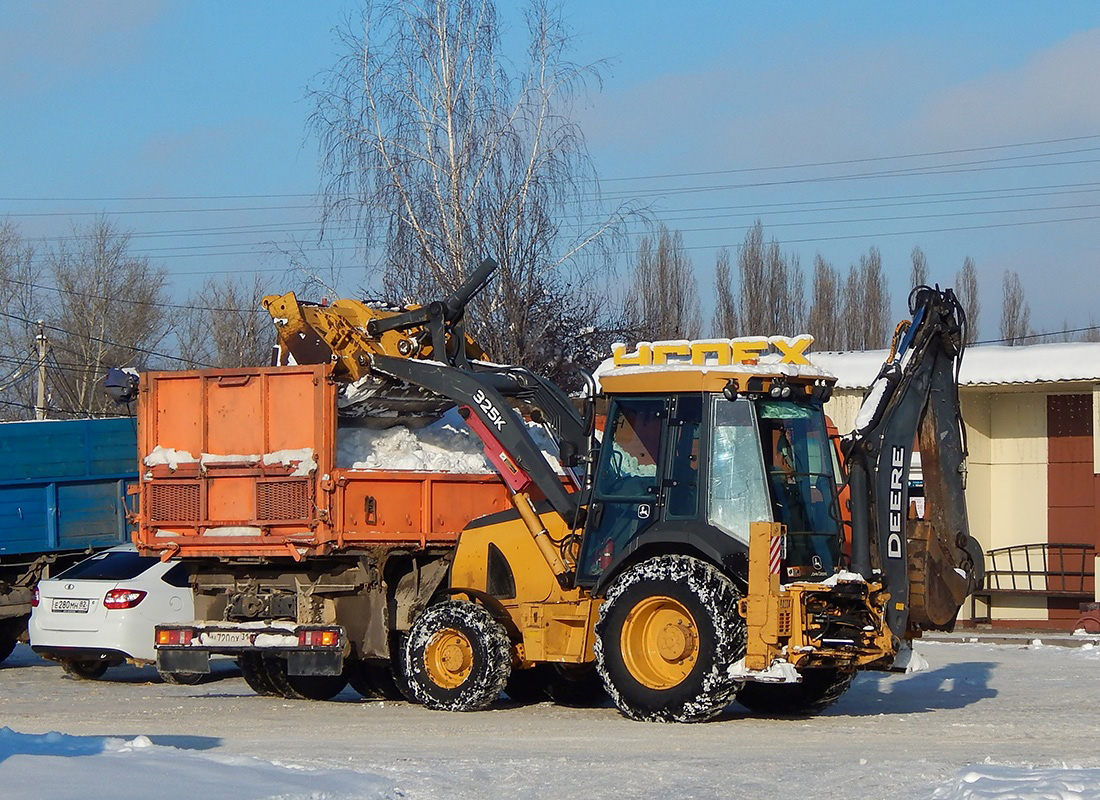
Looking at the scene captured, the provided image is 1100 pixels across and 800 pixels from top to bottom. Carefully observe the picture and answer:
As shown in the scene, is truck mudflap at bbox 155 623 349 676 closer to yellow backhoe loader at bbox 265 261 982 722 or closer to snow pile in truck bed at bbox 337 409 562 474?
yellow backhoe loader at bbox 265 261 982 722

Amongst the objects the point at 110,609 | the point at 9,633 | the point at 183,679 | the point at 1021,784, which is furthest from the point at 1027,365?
the point at 1021,784

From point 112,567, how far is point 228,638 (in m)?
3.16

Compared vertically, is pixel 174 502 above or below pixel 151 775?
above

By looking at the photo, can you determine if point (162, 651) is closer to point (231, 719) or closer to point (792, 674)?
point (231, 719)

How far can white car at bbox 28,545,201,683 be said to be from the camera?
54.1 ft

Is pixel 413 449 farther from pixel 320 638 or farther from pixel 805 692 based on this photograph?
pixel 805 692

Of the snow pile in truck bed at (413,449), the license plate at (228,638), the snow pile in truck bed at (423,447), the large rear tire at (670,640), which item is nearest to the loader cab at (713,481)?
the large rear tire at (670,640)

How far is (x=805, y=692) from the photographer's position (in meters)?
13.4

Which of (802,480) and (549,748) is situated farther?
(802,480)

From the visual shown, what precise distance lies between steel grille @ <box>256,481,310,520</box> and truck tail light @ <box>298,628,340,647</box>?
103 cm

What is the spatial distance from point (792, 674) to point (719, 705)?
751mm

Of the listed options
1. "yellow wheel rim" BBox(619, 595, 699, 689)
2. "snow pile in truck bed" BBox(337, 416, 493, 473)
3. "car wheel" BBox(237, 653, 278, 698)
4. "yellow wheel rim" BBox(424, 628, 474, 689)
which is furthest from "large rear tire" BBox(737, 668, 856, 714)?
Answer: "car wheel" BBox(237, 653, 278, 698)

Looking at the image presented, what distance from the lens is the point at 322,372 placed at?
1413 cm

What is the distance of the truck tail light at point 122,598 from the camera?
1655 cm
